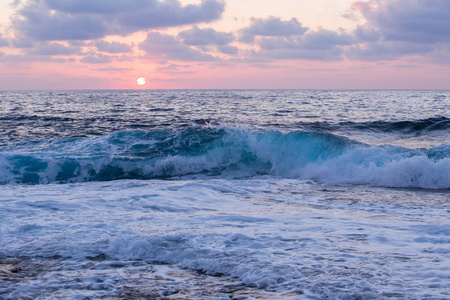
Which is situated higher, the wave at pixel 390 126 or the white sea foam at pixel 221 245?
the wave at pixel 390 126

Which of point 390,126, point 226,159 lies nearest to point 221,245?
point 226,159

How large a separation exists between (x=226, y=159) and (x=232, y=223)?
6.98m

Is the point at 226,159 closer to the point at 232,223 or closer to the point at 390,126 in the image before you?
the point at 232,223

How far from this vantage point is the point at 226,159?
1237 centimetres

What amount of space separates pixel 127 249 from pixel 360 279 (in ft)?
8.25

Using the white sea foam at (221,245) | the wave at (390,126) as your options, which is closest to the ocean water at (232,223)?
the white sea foam at (221,245)

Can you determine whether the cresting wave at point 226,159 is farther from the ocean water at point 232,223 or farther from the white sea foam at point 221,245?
the white sea foam at point 221,245

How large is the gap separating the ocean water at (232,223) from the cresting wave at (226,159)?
0.16 feet

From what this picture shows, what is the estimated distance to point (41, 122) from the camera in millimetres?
20828

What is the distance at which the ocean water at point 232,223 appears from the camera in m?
3.49

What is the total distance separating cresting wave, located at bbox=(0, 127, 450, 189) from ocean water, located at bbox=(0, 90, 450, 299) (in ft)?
0.16

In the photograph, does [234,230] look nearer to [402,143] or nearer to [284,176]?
[284,176]

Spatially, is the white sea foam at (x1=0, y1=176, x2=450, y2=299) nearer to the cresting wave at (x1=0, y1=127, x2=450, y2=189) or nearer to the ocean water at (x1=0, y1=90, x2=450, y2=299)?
the ocean water at (x1=0, y1=90, x2=450, y2=299)

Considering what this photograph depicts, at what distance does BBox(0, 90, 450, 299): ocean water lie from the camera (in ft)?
11.5
